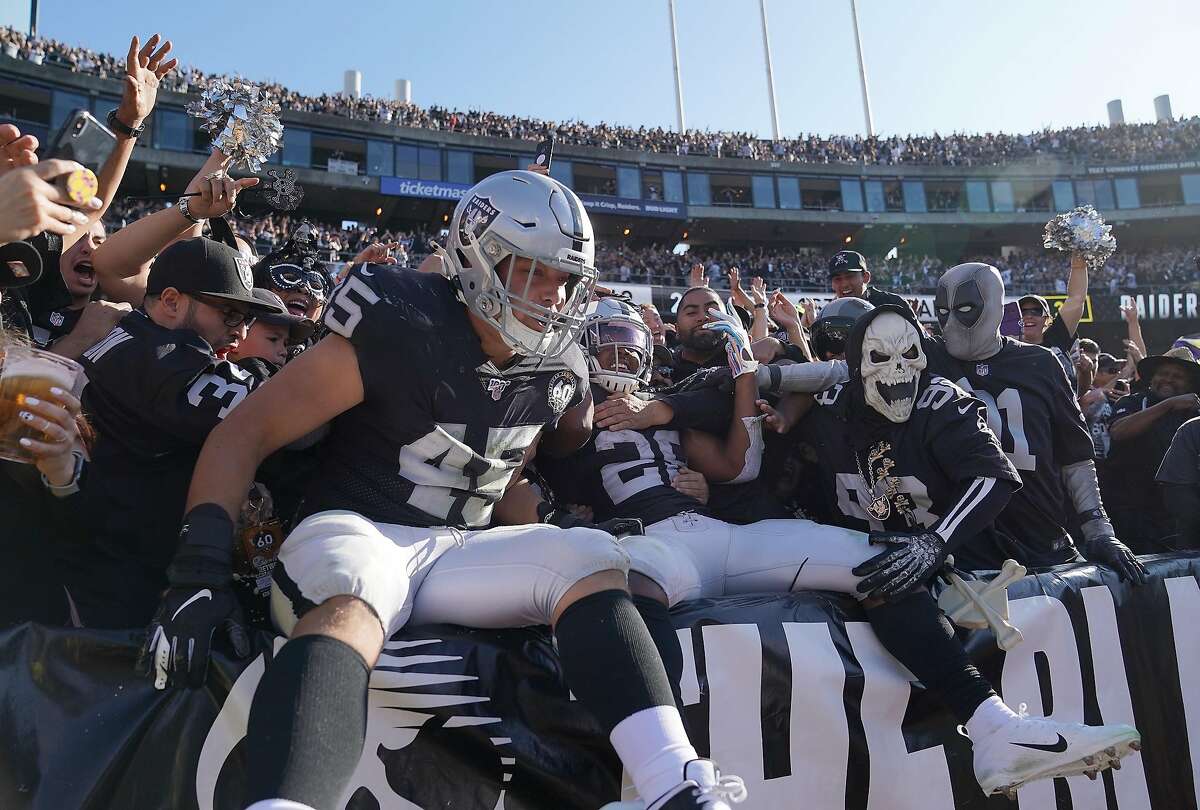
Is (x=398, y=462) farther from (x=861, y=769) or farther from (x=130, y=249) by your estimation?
(x=130, y=249)

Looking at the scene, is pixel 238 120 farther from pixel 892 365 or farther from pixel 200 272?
pixel 892 365

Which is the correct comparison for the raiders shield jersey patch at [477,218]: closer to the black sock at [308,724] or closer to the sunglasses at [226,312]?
the sunglasses at [226,312]

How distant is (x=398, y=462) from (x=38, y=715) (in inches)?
42.6

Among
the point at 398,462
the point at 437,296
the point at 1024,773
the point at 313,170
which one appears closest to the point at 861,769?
the point at 1024,773

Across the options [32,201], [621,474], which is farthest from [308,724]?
[621,474]

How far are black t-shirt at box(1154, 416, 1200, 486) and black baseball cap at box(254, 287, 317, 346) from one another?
15.6 ft

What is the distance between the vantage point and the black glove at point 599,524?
8.73 feet

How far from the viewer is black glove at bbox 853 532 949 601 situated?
2.76m

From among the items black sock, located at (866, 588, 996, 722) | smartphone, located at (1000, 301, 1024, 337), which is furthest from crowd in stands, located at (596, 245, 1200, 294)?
black sock, located at (866, 588, 996, 722)

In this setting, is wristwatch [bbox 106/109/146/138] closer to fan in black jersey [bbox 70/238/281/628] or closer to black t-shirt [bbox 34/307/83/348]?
black t-shirt [bbox 34/307/83/348]

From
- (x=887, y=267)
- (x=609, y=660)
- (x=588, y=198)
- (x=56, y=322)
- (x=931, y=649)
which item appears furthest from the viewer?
(x=887, y=267)

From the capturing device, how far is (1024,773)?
91.7 inches

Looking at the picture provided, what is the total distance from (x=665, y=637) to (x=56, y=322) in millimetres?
3147

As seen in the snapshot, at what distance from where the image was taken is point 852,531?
315cm
